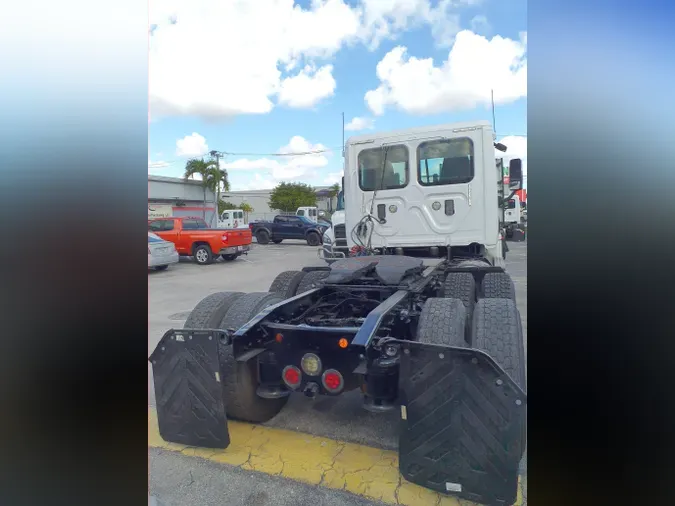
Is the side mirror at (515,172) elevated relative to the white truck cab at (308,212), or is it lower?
lower

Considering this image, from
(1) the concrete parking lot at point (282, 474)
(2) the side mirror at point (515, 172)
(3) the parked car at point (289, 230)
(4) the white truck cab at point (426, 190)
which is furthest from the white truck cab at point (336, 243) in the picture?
(3) the parked car at point (289, 230)

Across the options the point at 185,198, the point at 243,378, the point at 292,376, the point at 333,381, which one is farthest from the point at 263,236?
the point at 333,381

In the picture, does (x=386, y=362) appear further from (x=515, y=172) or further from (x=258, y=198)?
(x=258, y=198)

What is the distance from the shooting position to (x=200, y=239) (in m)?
14.8

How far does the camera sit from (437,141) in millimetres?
5379

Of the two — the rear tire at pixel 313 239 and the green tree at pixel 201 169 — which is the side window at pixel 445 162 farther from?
the green tree at pixel 201 169

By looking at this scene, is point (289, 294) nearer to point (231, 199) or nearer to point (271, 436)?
point (271, 436)

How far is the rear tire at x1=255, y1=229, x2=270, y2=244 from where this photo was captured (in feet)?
78.9

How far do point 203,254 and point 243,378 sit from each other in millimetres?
12420

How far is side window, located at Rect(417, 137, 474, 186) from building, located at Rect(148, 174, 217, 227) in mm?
30345

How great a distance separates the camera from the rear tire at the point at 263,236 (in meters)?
24.1

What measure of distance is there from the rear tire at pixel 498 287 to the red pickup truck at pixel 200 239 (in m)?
11.6

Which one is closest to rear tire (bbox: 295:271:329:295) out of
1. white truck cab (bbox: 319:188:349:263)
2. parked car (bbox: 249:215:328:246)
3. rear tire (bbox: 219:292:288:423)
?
rear tire (bbox: 219:292:288:423)
